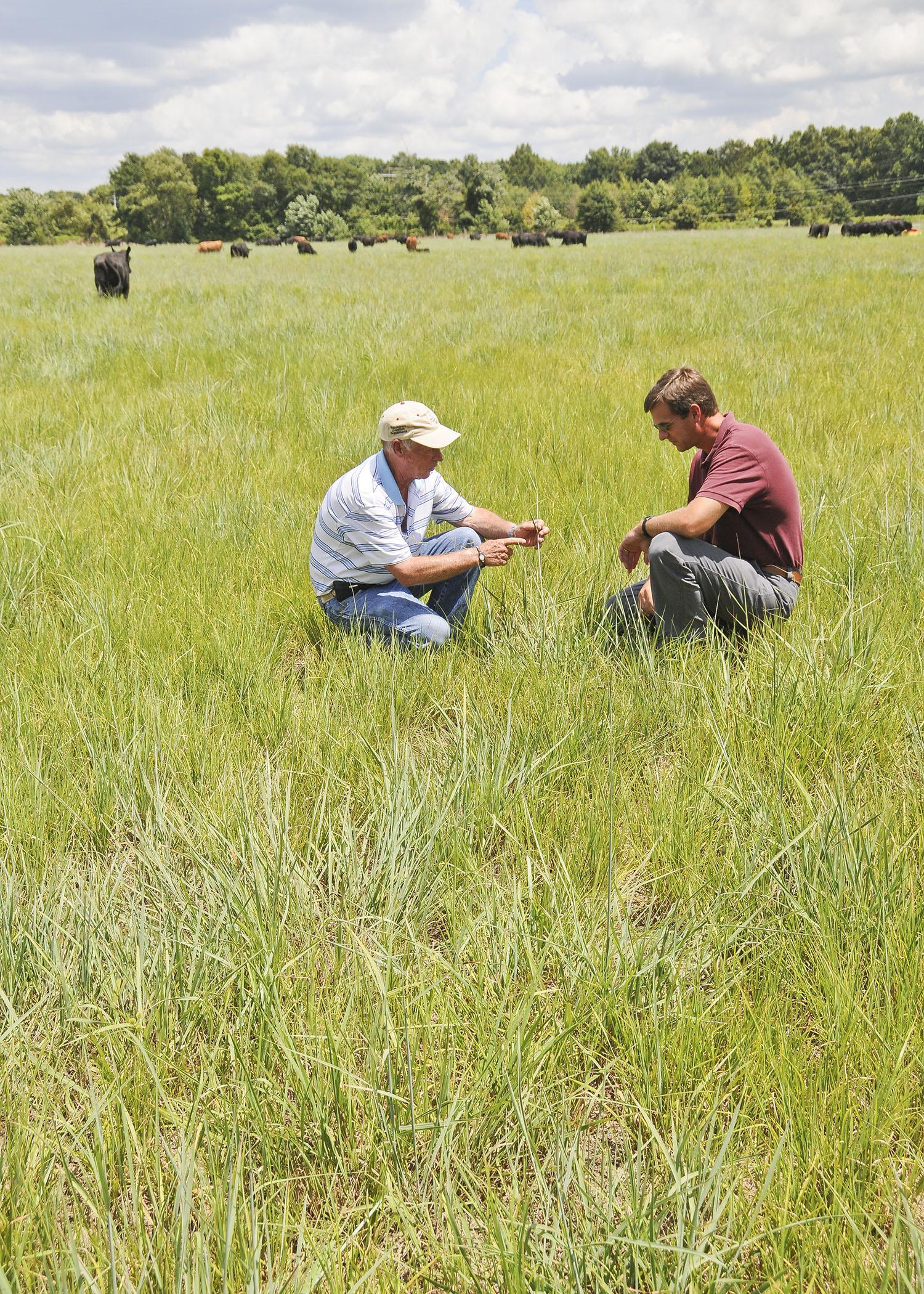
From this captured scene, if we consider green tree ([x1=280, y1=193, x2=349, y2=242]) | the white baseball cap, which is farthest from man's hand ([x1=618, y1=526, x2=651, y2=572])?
green tree ([x1=280, y1=193, x2=349, y2=242])

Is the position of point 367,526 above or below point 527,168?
below

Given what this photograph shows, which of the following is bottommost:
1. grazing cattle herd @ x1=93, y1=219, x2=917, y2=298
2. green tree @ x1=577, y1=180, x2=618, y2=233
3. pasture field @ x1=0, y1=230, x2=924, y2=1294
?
pasture field @ x1=0, y1=230, x2=924, y2=1294

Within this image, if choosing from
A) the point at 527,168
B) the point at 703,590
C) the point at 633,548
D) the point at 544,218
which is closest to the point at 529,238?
the point at 544,218

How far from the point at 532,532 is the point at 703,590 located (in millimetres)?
830

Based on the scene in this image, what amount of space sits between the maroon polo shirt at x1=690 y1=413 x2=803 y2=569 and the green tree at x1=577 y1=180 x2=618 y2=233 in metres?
74.5

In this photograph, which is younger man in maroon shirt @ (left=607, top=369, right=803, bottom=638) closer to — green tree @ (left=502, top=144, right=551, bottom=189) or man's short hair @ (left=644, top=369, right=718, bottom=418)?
man's short hair @ (left=644, top=369, right=718, bottom=418)

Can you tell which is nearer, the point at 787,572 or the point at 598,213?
the point at 787,572

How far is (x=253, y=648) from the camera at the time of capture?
3029 mm

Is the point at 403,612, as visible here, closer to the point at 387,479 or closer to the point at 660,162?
the point at 387,479

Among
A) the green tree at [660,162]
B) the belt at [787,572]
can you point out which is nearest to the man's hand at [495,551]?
the belt at [787,572]

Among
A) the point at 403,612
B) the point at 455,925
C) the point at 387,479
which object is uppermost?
the point at 387,479

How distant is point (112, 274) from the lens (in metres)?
14.0

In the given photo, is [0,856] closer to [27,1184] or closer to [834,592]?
[27,1184]

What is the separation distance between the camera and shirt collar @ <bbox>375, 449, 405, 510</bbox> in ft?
11.0
